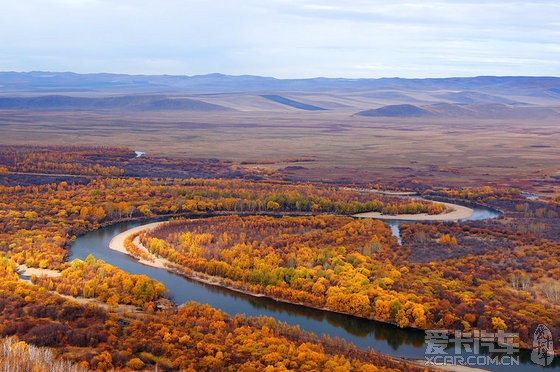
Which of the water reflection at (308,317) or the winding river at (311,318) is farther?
the water reflection at (308,317)
